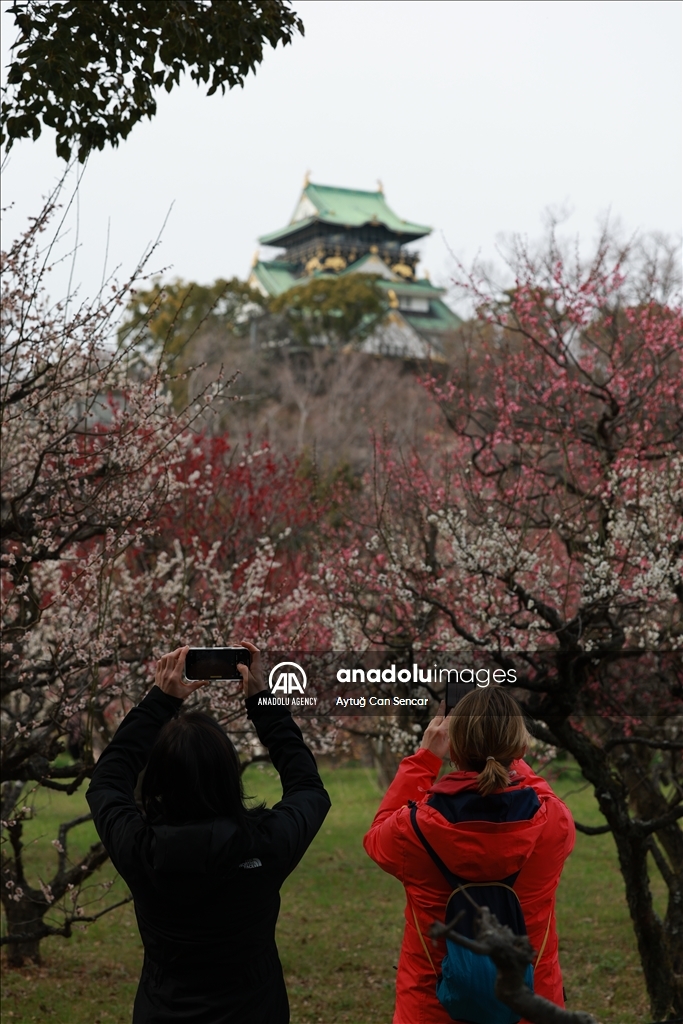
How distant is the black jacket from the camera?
2047mm

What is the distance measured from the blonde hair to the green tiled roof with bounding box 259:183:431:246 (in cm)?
4678

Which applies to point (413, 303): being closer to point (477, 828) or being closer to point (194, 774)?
point (477, 828)

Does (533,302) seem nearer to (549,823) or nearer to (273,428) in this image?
(549,823)

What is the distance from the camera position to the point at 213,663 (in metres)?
2.37

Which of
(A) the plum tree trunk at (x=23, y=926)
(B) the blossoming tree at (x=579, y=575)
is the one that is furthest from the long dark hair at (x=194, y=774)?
(A) the plum tree trunk at (x=23, y=926)

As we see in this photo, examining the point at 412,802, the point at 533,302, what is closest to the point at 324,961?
the point at 533,302

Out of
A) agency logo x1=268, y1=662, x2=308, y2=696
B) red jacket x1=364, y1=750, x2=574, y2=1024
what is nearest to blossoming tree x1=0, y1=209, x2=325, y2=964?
agency logo x1=268, y1=662, x2=308, y2=696

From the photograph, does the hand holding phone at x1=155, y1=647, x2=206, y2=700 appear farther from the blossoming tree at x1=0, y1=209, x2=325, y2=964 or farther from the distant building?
the distant building

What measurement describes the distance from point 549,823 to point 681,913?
4.17 m

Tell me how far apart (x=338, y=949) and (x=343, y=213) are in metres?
44.2

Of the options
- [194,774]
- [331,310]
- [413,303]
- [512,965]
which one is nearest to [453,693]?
[194,774]

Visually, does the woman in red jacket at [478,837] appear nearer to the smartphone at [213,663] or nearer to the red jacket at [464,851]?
the red jacket at [464,851]

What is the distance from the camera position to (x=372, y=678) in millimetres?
2957

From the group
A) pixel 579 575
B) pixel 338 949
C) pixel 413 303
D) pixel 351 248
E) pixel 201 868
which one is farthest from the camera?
pixel 351 248
